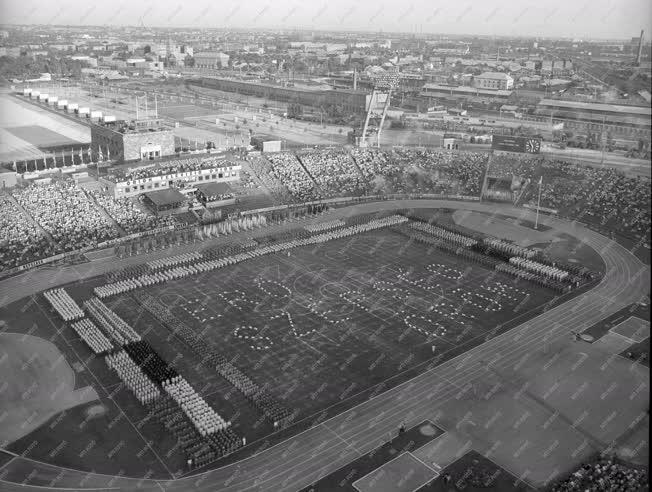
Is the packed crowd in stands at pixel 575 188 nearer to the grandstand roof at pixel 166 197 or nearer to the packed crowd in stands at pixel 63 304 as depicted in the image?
the grandstand roof at pixel 166 197

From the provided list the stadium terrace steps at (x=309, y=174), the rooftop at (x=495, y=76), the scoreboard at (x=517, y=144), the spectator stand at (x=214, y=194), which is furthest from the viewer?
the rooftop at (x=495, y=76)

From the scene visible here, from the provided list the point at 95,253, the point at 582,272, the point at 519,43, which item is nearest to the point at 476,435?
the point at 582,272

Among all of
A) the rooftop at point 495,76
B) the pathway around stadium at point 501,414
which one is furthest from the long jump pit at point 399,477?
the rooftop at point 495,76

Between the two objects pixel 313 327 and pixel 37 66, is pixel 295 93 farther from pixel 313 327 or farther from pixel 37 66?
pixel 313 327

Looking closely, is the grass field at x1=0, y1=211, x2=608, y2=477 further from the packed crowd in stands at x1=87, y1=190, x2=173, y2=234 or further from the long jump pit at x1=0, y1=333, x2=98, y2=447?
the packed crowd in stands at x1=87, y1=190, x2=173, y2=234

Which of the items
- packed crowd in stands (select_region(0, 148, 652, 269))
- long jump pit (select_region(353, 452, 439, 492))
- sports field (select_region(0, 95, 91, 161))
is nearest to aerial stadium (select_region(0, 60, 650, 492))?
long jump pit (select_region(353, 452, 439, 492))

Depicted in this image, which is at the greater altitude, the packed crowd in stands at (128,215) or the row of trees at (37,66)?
the row of trees at (37,66)
